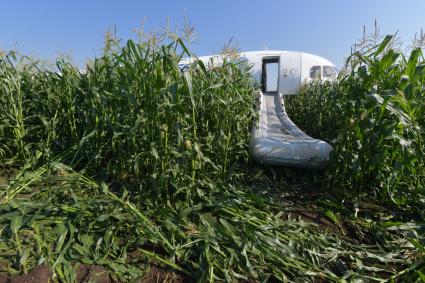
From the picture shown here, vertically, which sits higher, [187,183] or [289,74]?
[289,74]

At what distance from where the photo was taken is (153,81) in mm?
2018

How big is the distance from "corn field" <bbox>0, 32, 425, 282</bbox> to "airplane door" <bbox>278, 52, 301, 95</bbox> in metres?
9.66

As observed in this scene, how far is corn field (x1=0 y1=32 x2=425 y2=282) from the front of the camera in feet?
Result: 5.18

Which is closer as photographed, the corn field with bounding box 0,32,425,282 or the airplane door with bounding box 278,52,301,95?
the corn field with bounding box 0,32,425,282

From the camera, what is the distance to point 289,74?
1231 cm

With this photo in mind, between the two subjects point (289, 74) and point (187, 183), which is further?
point (289, 74)

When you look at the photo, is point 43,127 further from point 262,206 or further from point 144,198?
point 262,206

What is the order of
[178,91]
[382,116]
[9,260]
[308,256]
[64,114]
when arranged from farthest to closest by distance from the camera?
1. [64,114]
2. [382,116]
3. [178,91]
4. [308,256]
5. [9,260]

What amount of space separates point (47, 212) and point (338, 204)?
205 cm

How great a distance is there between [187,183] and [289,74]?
11.2 metres

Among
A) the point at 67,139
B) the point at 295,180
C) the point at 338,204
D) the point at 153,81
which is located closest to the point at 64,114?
the point at 67,139

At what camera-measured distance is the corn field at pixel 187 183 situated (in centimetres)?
158

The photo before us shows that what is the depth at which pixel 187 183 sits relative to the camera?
2.14 meters

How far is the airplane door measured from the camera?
12.2 meters
